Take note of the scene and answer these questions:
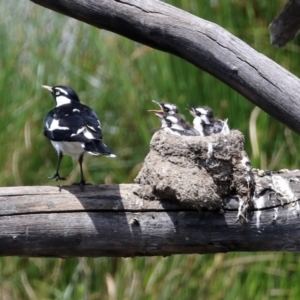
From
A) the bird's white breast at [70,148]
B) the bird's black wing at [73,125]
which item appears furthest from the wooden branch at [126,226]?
the bird's white breast at [70,148]

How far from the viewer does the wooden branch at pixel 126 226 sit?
2.97 meters

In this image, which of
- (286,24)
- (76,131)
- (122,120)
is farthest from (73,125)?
(122,120)

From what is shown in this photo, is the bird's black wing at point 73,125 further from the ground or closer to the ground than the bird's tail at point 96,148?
further from the ground

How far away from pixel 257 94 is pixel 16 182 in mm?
3265

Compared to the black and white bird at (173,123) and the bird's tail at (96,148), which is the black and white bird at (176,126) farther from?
the bird's tail at (96,148)

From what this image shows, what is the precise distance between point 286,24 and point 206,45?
50 cm

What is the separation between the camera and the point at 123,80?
595cm

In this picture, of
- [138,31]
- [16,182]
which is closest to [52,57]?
[16,182]

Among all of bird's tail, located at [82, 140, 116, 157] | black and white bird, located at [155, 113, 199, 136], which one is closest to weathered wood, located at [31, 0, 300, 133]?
bird's tail, located at [82, 140, 116, 157]

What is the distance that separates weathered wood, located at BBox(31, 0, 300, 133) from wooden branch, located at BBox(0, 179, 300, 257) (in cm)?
39

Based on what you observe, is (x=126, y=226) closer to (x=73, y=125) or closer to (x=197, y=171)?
(x=197, y=171)

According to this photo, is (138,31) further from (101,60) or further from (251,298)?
(101,60)

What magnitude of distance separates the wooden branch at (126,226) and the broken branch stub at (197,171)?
0.19 ft

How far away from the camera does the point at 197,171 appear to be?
3318 millimetres
